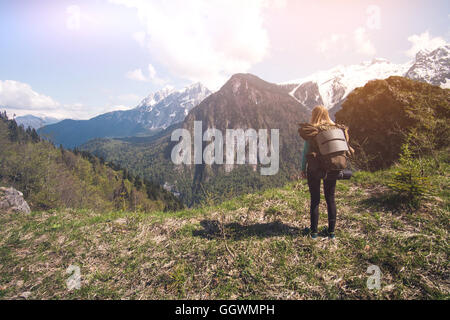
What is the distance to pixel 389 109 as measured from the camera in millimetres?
11211

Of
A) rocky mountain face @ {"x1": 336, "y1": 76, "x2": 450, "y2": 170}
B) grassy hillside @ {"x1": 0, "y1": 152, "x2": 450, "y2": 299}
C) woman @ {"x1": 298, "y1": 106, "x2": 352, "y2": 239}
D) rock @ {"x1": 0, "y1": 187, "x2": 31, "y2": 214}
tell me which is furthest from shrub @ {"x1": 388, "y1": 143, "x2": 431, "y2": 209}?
rock @ {"x1": 0, "y1": 187, "x2": 31, "y2": 214}

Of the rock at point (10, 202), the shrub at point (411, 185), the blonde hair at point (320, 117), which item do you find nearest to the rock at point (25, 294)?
the rock at point (10, 202)

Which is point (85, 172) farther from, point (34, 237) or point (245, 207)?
point (245, 207)

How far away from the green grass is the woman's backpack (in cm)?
195

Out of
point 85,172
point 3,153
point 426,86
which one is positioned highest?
point 426,86

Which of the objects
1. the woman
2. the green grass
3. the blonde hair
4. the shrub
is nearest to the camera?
the green grass

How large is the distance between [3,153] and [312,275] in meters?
46.5

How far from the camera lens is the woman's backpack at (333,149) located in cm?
419

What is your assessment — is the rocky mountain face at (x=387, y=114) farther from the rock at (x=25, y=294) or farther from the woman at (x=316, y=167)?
the rock at (x=25, y=294)

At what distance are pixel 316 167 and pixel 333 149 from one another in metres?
0.55

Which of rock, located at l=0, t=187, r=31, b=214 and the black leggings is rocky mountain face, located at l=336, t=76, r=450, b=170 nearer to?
the black leggings

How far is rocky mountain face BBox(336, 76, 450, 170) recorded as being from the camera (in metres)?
9.33
